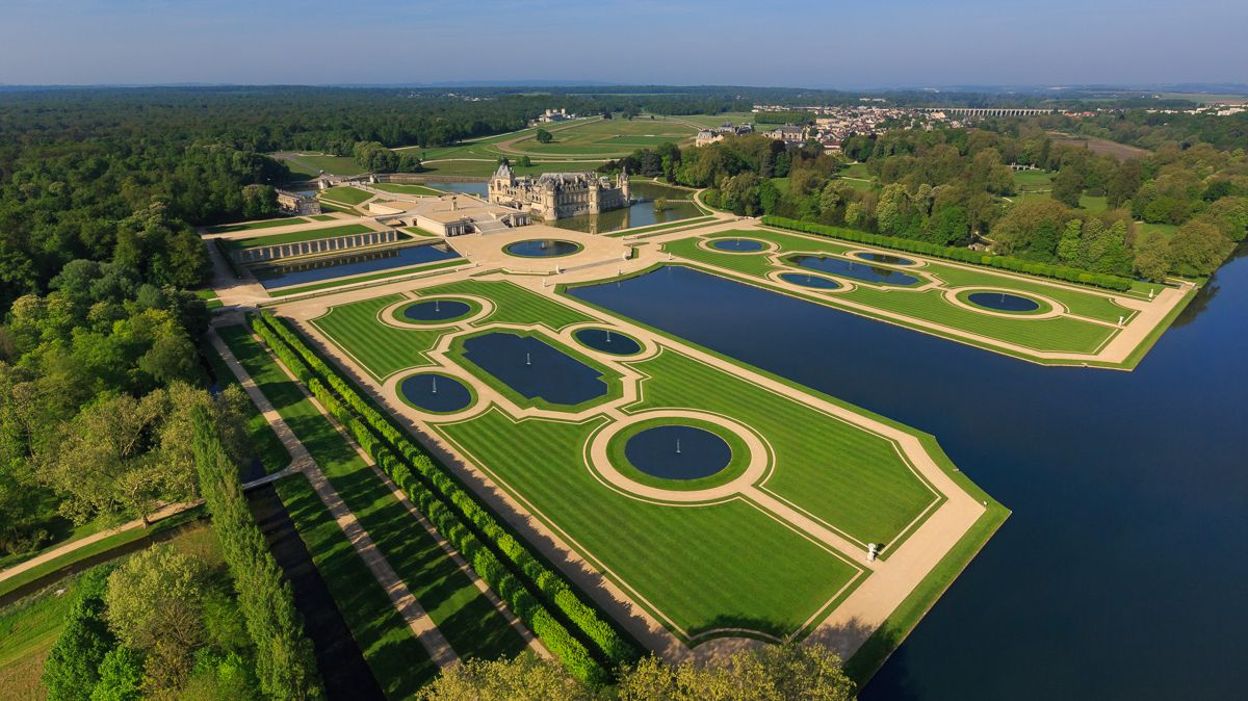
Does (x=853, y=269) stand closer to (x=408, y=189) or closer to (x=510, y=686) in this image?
(x=510, y=686)

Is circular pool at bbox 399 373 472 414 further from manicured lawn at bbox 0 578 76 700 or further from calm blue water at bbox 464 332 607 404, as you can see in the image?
manicured lawn at bbox 0 578 76 700

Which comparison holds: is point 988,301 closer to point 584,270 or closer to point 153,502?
point 584,270

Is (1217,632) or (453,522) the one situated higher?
(453,522)

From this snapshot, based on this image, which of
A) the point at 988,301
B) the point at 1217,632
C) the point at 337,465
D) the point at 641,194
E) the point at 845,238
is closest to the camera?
the point at 1217,632

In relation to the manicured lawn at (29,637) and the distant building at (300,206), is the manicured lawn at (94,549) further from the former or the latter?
the distant building at (300,206)

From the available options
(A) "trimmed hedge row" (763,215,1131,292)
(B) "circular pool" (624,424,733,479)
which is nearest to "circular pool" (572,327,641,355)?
(B) "circular pool" (624,424,733,479)

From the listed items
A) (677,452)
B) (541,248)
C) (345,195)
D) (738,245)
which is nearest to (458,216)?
(541,248)

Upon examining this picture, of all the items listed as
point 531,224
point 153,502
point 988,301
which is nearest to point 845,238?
point 988,301
